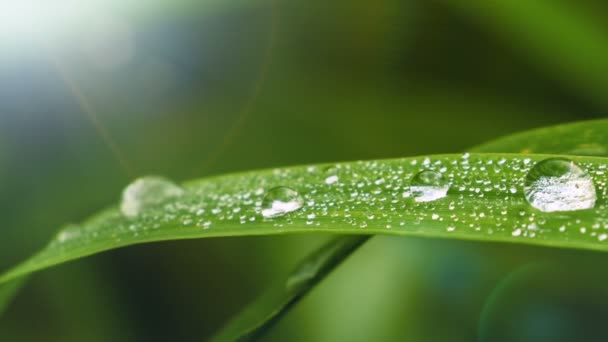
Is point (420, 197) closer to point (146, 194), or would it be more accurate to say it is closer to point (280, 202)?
point (280, 202)

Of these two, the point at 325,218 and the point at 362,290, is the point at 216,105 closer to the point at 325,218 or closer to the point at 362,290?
the point at 362,290

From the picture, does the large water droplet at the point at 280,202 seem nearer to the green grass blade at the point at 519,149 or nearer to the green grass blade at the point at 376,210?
the green grass blade at the point at 376,210

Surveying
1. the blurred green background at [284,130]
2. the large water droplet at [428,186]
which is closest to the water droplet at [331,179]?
the large water droplet at [428,186]

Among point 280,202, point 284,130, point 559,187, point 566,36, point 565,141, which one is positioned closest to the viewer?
point 559,187

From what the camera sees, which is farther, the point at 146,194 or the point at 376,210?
the point at 146,194

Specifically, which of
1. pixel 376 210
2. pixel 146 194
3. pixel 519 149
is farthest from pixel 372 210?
pixel 146 194

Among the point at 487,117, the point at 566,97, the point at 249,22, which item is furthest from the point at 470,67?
the point at 249,22
